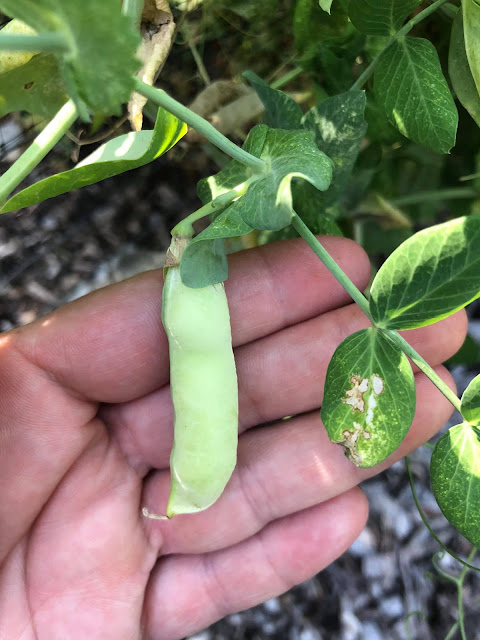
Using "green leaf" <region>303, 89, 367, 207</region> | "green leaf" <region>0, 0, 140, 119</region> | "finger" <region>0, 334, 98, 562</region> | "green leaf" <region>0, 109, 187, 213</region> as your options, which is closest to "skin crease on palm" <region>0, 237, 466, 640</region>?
"finger" <region>0, 334, 98, 562</region>

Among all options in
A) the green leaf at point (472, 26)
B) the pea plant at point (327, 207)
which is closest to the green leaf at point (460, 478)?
the pea plant at point (327, 207)

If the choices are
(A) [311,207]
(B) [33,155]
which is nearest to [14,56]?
(B) [33,155]

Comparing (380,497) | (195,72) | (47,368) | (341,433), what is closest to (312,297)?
(341,433)

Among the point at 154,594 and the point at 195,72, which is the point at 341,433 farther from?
the point at 195,72

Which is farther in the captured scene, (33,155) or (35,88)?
(35,88)

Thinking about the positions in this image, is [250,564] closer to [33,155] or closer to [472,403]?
[472,403]

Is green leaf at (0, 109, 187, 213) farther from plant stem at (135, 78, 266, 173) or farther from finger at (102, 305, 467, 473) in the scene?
finger at (102, 305, 467, 473)
